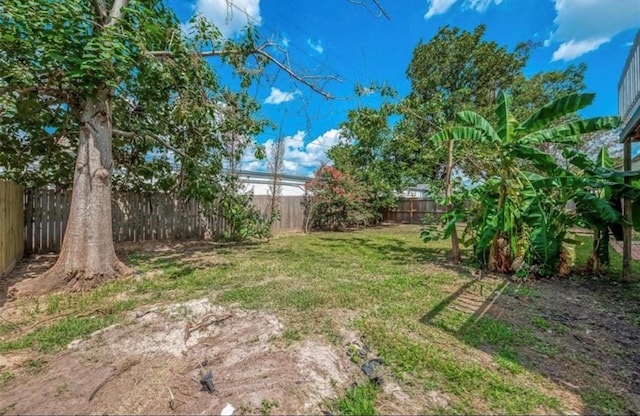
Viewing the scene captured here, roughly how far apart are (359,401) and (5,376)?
2.60m

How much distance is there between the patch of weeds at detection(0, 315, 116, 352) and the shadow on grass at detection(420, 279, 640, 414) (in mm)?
3433

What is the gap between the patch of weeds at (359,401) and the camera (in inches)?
68.6

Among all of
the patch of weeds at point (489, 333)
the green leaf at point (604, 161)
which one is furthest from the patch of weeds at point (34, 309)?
the green leaf at point (604, 161)

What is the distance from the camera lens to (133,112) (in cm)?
617

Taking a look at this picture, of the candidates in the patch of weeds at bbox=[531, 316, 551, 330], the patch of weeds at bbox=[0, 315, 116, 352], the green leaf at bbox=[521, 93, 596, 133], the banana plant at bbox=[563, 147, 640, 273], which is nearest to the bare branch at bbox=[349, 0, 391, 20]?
the green leaf at bbox=[521, 93, 596, 133]

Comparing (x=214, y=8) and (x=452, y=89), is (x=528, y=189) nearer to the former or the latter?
(x=214, y=8)

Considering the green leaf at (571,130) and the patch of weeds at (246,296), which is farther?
the green leaf at (571,130)

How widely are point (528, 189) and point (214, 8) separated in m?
6.14

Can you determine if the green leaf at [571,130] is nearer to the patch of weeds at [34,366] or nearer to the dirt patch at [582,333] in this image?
the dirt patch at [582,333]

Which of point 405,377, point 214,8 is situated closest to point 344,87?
point 214,8

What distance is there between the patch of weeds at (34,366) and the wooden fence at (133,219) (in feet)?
18.7

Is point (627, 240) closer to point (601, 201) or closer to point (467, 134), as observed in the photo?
point (601, 201)

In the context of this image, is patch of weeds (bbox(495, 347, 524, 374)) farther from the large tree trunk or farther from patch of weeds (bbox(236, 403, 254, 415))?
the large tree trunk

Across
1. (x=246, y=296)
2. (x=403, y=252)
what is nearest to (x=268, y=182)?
(x=403, y=252)
